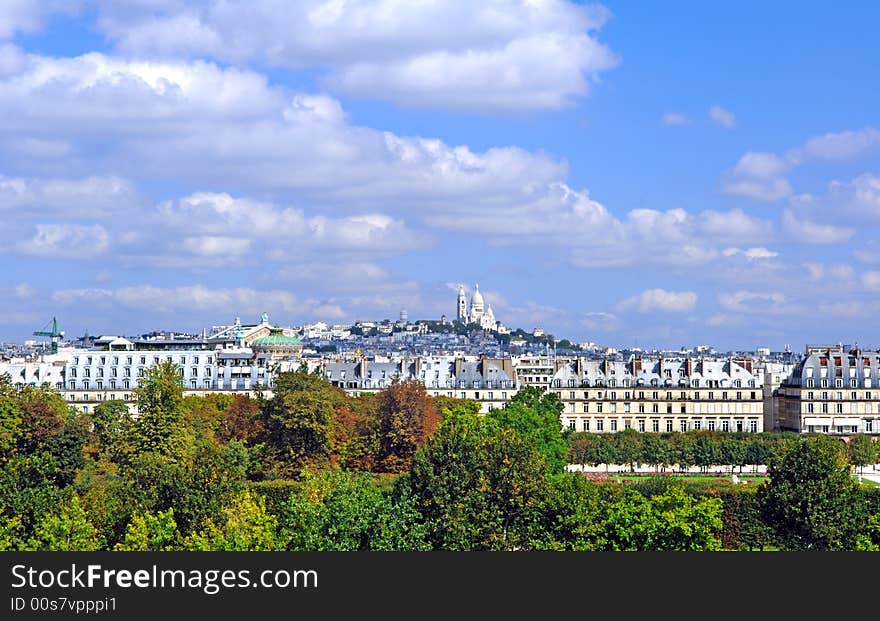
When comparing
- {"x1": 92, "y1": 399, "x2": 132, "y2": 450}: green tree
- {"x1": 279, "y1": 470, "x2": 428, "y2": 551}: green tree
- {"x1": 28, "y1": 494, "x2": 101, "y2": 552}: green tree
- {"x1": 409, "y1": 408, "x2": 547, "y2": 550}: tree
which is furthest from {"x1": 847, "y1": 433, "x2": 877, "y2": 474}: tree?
{"x1": 28, "y1": 494, "x2": 101, "y2": 552}: green tree

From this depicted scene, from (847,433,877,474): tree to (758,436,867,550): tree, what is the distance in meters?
39.5

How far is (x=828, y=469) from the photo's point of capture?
48219mm

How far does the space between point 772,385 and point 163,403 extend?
2857 inches

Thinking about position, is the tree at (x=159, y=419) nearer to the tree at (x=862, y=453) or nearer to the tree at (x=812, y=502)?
the tree at (x=812, y=502)

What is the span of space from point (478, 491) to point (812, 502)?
11.8m

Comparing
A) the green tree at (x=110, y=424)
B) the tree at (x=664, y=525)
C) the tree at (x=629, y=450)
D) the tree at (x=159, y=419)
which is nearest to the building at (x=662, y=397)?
the tree at (x=629, y=450)

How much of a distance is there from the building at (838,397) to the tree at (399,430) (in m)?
43.1

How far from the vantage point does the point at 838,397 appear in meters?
106

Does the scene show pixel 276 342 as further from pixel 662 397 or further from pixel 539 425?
pixel 539 425

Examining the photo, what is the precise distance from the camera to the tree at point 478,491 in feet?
141

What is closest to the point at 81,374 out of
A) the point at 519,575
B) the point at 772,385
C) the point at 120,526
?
the point at 772,385

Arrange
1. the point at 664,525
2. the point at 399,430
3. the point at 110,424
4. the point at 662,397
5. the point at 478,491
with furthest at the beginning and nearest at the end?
the point at 662,397 < the point at 110,424 < the point at 399,430 < the point at 478,491 < the point at 664,525

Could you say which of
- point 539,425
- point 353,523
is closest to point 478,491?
point 353,523

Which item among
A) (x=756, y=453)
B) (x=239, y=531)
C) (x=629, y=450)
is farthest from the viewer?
(x=629, y=450)
